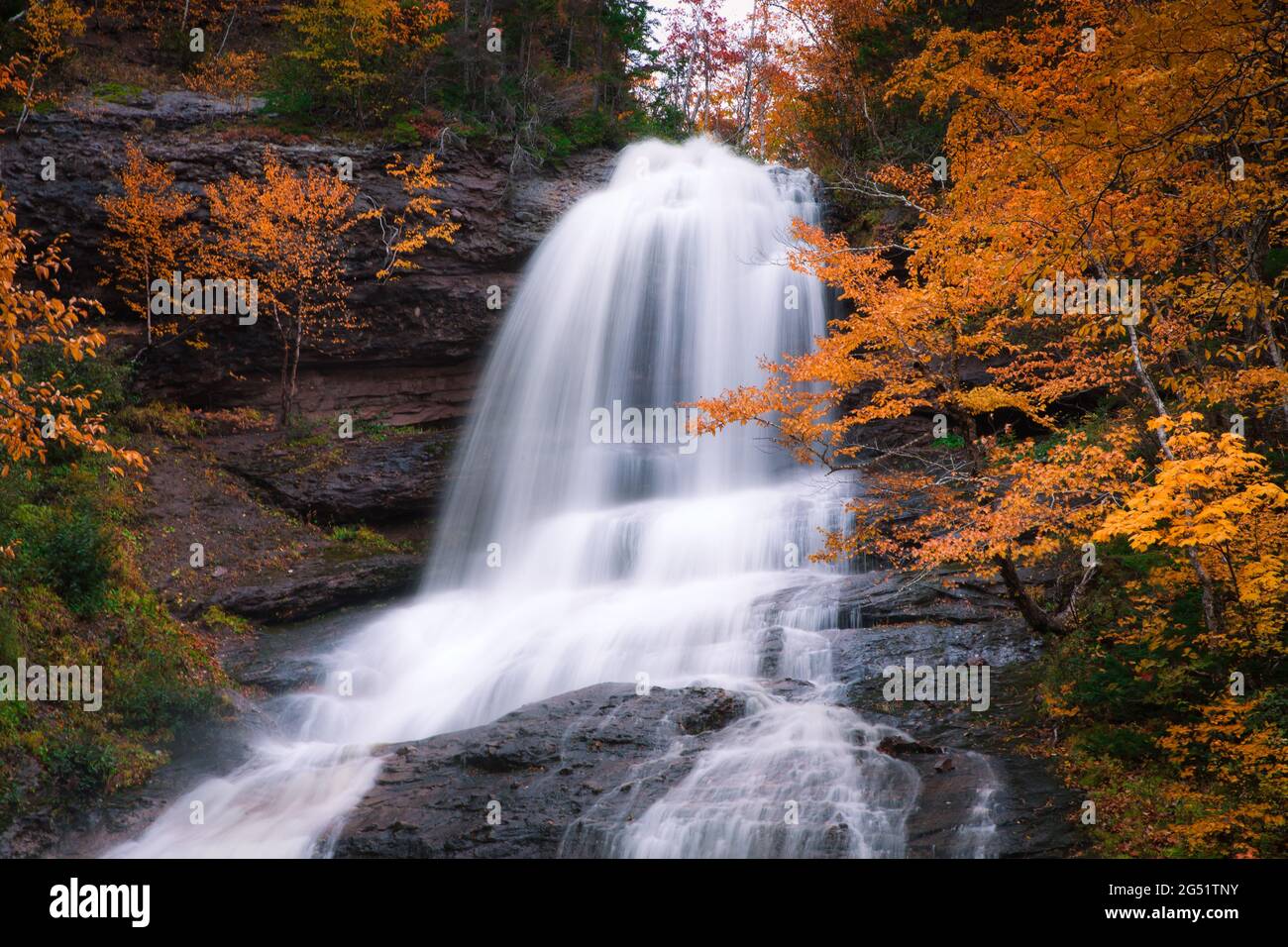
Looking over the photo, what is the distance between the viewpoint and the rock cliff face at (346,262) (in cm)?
1845

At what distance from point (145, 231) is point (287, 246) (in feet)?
9.56

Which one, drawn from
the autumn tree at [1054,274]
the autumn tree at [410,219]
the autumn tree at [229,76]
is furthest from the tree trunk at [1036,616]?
the autumn tree at [229,76]

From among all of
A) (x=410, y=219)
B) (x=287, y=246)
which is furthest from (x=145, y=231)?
(x=410, y=219)

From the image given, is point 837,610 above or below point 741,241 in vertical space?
below

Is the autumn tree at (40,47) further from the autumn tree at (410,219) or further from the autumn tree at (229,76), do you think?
the autumn tree at (410,219)

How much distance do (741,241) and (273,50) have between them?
16737mm

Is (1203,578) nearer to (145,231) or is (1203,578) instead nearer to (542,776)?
(542,776)

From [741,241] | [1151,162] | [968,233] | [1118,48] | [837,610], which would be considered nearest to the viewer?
[1118,48]

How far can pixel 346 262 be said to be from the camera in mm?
19703

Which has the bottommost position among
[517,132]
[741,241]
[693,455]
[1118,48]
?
[693,455]

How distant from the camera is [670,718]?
32.1 feet

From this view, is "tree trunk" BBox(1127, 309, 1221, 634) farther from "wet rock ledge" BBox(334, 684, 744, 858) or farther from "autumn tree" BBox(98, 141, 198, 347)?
"autumn tree" BBox(98, 141, 198, 347)

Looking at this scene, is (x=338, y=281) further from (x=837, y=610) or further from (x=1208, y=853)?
(x=1208, y=853)

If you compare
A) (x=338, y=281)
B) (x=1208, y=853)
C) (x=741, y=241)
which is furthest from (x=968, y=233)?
(x=338, y=281)
